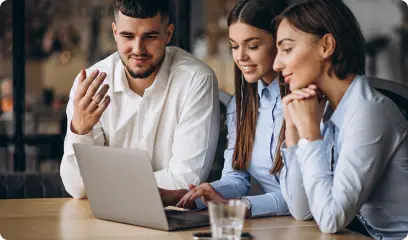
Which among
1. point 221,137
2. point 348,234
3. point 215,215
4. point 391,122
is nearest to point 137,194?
point 215,215

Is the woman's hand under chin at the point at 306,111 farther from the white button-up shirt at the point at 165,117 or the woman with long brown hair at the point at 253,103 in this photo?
the white button-up shirt at the point at 165,117

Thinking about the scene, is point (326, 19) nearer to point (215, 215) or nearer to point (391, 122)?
point (391, 122)

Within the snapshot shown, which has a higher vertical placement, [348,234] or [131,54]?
[131,54]

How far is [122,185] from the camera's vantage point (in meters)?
2.10

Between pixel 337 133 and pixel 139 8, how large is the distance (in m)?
0.99

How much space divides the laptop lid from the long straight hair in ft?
2.01

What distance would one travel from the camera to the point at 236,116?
2.69 m

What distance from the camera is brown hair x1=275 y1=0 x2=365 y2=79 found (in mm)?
2152

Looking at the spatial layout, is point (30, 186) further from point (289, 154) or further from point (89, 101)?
point (289, 154)

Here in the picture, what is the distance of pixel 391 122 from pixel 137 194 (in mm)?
698

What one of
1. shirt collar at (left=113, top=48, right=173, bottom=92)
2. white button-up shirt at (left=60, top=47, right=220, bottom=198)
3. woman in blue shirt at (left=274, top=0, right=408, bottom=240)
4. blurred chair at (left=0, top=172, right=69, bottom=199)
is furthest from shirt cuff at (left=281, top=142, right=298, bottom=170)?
blurred chair at (left=0, top=172, right=69, bottom=199)

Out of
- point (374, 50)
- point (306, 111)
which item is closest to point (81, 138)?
point (306, 111)

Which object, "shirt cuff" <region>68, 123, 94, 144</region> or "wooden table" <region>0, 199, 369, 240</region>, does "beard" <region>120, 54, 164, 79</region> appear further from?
"wooden table" <region>0, 199, 369, 240</region>

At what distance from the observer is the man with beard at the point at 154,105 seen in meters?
2.80
